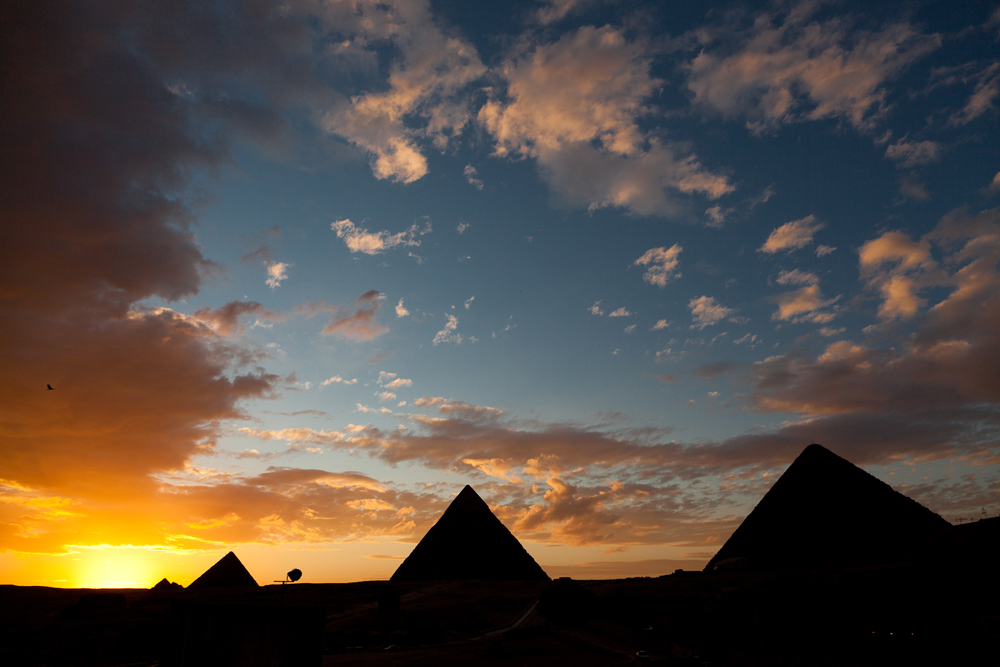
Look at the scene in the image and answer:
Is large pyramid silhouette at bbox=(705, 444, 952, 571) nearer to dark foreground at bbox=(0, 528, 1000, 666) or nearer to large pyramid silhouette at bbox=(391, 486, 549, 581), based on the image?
dark foreground at bbox=(0, 528, 1000, 666)

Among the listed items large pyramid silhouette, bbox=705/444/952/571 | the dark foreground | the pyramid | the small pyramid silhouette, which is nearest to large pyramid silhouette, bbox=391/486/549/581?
the pyramid

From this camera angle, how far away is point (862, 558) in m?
36.9

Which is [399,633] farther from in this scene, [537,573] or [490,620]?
[537,573]

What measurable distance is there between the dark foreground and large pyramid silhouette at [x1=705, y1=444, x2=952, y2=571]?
261 inches

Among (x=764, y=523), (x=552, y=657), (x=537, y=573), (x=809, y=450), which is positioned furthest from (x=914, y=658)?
(x=537, y=573)

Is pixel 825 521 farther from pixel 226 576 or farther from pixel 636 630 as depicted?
pixel 226 576

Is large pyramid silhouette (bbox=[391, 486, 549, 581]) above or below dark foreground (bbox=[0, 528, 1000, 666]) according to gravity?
above

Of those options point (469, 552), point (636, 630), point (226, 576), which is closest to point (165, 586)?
point (226, 576)

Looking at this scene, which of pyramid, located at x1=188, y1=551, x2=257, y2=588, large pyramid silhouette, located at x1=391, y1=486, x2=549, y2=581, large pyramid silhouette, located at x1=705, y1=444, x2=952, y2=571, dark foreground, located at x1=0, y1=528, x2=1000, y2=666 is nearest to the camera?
dark foreground, located at x1=0, y1=528, x2=1000, y2=666

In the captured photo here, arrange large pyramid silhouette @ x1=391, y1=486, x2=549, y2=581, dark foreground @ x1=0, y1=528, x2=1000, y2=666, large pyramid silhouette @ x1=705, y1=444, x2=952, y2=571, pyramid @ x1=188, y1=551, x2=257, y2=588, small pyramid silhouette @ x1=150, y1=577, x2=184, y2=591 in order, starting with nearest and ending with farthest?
dark foreground @ x1=0, y1=528, x2=1000, y2=666 → large pyramid silhouette @ x1=705, y1=444, x2=952, y2=571 → large pyramid silhouette @ x1=391, y1=486, x2=549, y2=581 → pyramid @ x1=188, y1=551, x2=257, y2=588 → small pyramid silhouette @ x1=150, y1=577, x2=184, y2=591

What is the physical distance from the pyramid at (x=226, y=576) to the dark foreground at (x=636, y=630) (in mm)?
32242

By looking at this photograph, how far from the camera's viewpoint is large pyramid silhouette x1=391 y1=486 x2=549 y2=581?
60125 millimetres

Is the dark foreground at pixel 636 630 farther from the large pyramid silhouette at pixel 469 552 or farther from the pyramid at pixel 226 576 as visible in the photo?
the pyramid at pixel 226 576

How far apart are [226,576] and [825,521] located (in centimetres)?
6694
